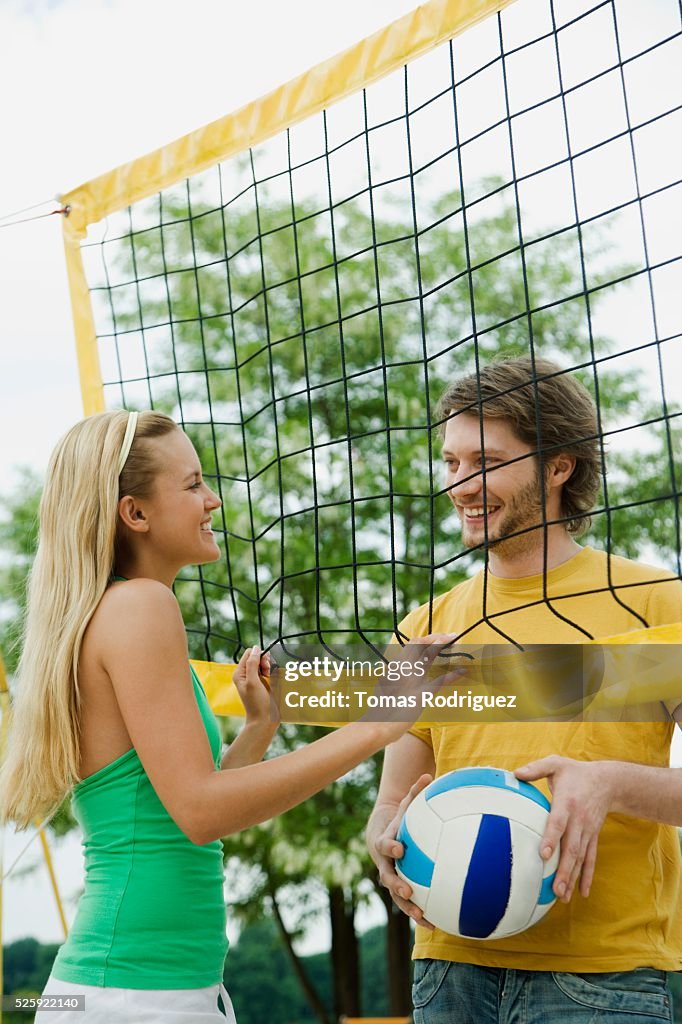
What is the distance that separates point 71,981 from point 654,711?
1.10m

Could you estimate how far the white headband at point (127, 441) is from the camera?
1.87 meters

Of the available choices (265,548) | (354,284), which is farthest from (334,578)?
(354,284)

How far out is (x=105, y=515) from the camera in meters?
1.83

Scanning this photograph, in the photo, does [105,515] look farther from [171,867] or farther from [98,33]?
[98,33]

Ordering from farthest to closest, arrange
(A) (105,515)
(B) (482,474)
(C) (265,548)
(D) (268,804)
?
(C) (265,548) → (B) (482,474) → (A) (105,515) → (D) (268,804)

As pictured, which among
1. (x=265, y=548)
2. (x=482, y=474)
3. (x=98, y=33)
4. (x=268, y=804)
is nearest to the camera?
(x=268, y=804)

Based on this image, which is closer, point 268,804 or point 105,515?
point 268,804

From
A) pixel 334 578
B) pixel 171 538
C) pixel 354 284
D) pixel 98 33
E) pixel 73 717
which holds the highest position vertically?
pixel 98 33

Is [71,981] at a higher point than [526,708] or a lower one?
lower

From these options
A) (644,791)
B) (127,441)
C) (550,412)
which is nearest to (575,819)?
(644,791)

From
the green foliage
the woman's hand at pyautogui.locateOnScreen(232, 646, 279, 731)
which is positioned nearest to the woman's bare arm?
the woman's hand at pyautogui.locateOnScreen(232, 646, 279, 731)

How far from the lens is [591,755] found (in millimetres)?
1847

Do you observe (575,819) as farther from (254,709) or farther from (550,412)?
(550,412)

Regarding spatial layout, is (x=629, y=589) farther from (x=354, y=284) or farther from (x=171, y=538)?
(x=354, y=284)
